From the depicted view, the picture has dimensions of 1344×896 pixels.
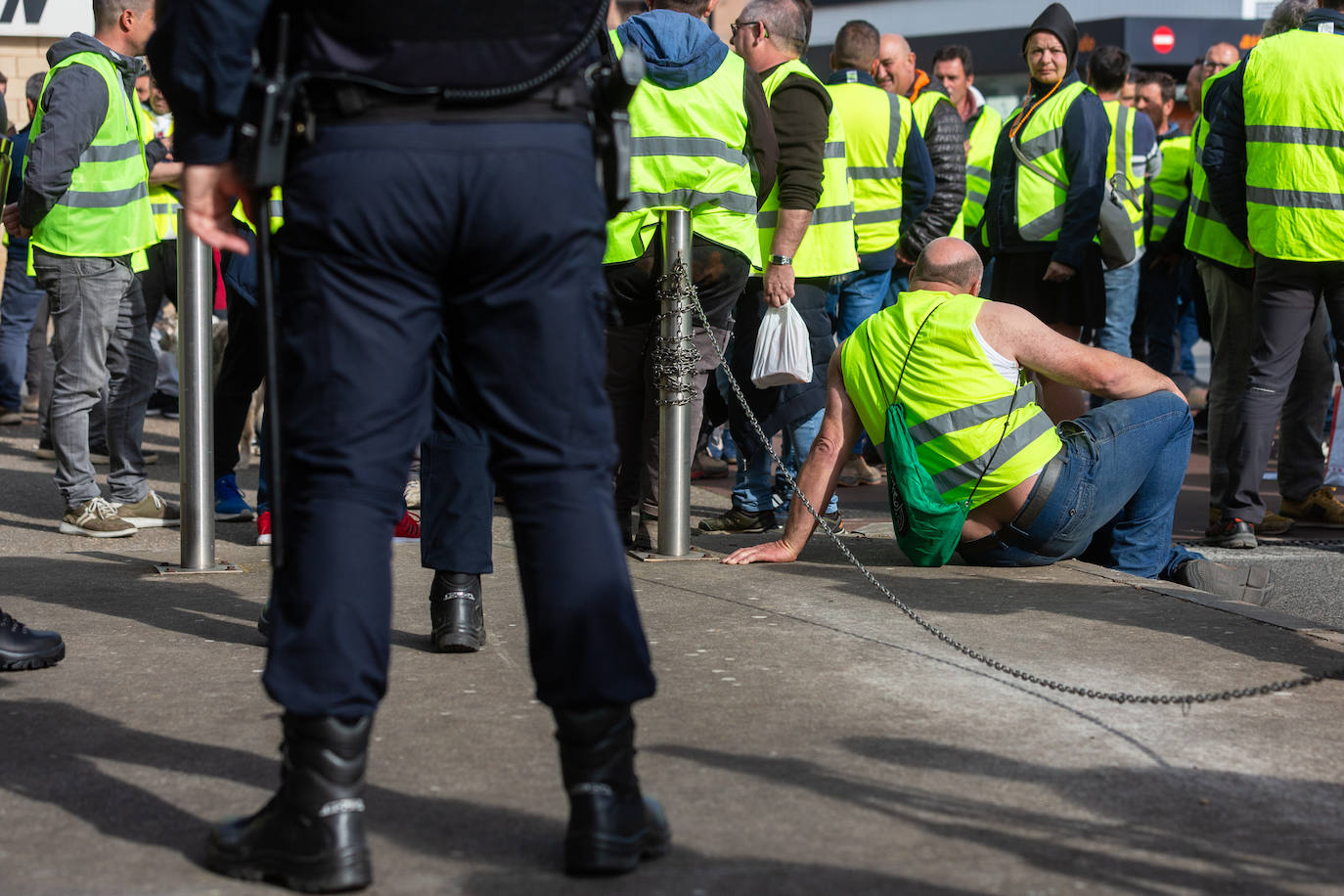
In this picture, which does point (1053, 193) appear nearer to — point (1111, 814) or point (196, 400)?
point (196, 400)

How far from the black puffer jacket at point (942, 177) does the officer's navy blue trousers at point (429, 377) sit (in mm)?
6030

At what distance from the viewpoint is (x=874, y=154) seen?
7.98 meters

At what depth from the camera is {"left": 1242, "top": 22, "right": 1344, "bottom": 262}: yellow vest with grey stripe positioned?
6230 millimetres

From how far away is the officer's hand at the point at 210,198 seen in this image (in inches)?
96.5

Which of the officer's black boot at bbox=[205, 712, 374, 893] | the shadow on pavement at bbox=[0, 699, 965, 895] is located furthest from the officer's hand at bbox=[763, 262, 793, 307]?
the officer's black boot at bbox=[205, 712, 374, 893]

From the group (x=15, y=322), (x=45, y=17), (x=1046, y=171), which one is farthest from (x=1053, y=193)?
(x=45, y=17)

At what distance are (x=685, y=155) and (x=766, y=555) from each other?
1386mm

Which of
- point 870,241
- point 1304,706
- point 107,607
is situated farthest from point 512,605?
point 870,241

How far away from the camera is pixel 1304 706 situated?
3.53 m

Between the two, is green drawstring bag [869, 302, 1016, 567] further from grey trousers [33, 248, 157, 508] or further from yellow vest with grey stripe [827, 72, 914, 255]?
grey trousers [33, 248, 157, 508]

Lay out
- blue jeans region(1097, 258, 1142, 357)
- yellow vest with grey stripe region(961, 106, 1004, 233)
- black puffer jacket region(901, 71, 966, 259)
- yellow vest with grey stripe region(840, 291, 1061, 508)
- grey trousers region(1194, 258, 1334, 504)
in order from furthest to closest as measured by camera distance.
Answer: blue jeans region(1097, 258, 1142, 357), yellow vest with grey stripe region(961, 106, 1004, 233), black puffer jacket region(901, 71, 966, 259), grey trousers region(1194, 258, 1334, 504), yellow vest with grey stripe region(840, 291, 1061, 508)

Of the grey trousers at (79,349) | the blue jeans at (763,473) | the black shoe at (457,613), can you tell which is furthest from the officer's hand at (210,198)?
the grey trousers at (79,349)

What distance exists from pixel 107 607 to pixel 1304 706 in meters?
3.17

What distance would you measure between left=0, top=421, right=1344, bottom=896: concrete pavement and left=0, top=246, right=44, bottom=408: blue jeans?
6170mm
